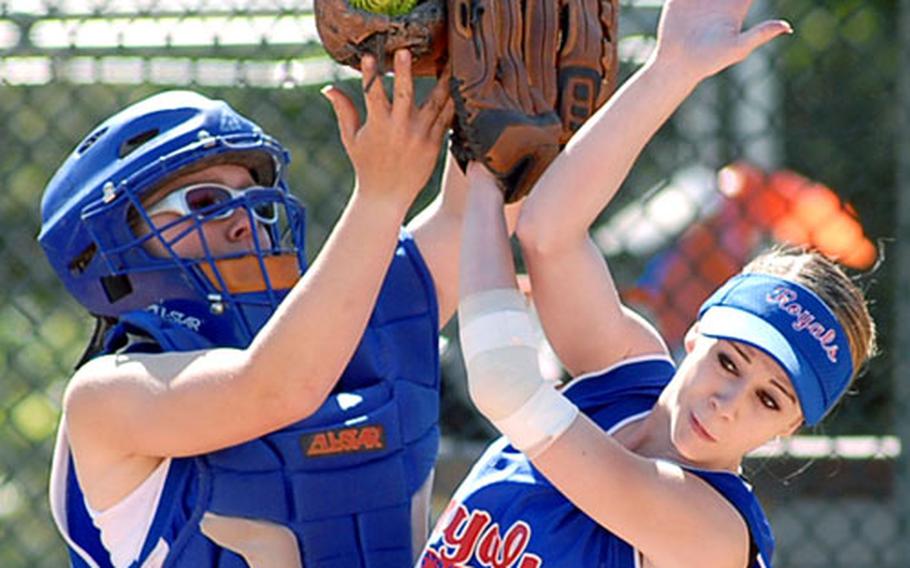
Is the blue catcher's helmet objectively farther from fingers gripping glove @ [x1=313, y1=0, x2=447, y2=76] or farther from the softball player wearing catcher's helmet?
fingers gripping glove @ [x1=313, y1=0, x2=447, y2=76]

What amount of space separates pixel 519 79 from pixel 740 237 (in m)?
2.46

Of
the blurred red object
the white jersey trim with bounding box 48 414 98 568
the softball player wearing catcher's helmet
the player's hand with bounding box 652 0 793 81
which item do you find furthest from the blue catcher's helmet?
the blurred red object

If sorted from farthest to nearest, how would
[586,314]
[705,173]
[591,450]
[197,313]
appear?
[705,173] → [197,313] → [586,314] → [591,450]

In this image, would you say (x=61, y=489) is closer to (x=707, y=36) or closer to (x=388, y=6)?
(x=388, y=6)

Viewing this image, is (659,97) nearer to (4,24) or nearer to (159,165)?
(159,165)

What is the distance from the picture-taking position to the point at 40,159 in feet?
15.3

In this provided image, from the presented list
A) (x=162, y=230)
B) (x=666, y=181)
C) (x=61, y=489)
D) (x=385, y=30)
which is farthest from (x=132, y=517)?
(x=666, y=181)

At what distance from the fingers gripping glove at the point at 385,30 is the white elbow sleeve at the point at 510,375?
0.32m

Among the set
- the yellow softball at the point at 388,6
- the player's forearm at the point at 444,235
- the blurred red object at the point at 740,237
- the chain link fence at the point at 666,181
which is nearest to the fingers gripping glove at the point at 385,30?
the yellow softball at the point at 388,6

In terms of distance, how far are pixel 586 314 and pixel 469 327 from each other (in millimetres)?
216

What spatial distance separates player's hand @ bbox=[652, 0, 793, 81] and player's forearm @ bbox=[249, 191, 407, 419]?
39cm

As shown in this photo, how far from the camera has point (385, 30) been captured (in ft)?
7.34

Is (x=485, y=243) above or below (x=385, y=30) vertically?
below

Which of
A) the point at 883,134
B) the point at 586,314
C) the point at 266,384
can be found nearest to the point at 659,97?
the point at 586,314
